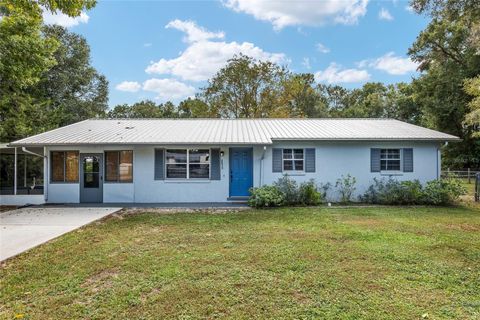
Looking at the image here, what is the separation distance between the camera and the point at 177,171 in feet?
39.1

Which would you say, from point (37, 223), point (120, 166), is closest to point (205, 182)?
point (120, 166)

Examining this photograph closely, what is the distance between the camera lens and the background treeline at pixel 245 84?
9.32m

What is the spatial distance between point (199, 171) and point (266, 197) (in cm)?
308

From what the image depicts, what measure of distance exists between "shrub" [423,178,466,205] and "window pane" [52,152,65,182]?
560 inches

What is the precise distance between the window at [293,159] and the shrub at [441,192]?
4766mm

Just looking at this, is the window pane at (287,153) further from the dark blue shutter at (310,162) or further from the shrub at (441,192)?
the shrub at (441,192)

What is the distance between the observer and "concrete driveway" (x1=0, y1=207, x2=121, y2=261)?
6371 millimetres

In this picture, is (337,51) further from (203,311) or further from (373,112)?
(203,311)

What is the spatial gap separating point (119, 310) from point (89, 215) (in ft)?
22.3

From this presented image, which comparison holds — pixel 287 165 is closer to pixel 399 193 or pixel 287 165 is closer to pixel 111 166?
pixel 399 193

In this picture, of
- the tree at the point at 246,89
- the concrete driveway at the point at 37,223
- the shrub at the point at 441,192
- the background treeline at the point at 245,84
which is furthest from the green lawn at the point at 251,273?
the tree at the point at 246,89

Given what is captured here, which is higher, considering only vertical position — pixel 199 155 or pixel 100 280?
pixel 199 155

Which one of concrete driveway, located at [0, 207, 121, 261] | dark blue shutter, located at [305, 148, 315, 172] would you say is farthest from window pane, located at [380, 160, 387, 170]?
concrete driveway, located at [0, 207, 121, 261]

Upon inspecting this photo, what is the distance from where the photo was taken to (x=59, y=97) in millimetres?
21359
